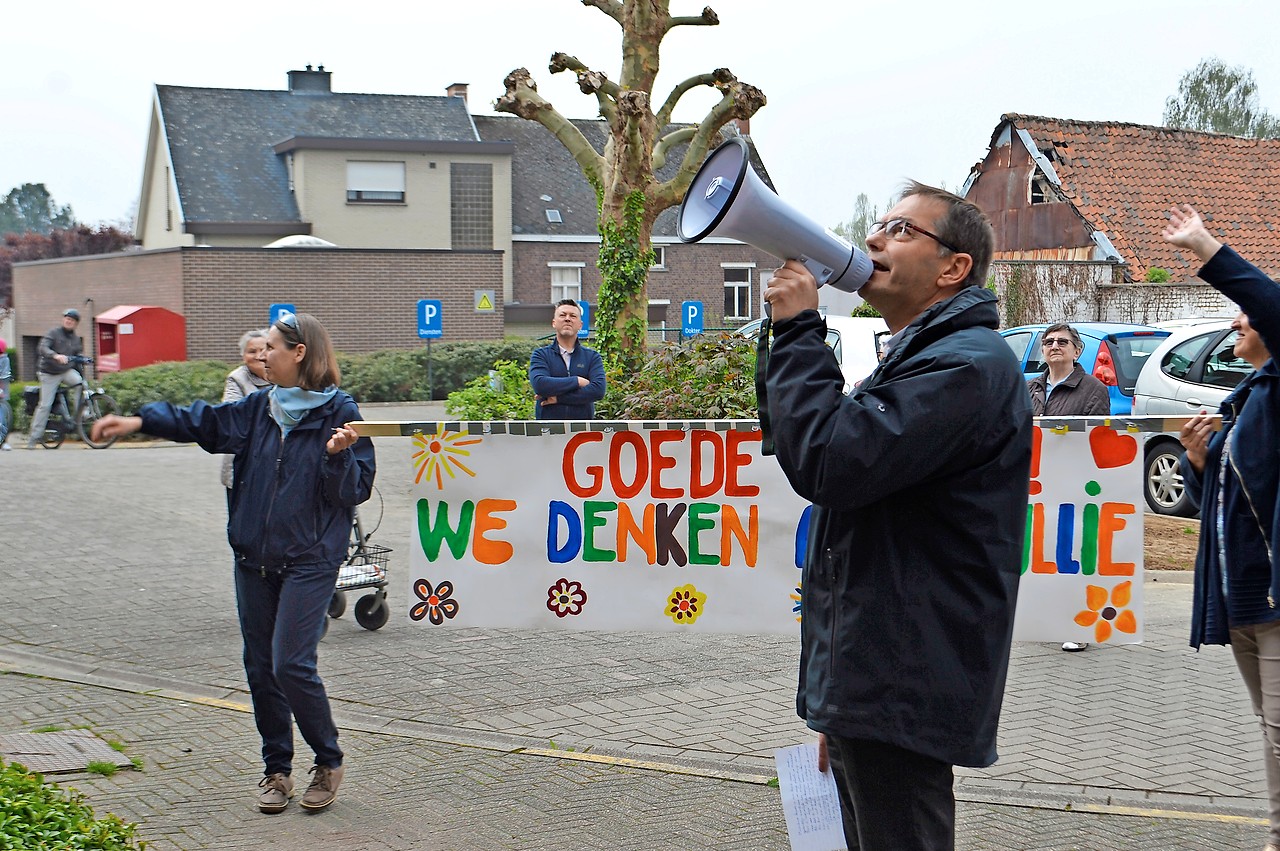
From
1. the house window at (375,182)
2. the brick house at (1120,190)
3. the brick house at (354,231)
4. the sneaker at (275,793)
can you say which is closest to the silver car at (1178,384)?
the sneaker at (275,793)

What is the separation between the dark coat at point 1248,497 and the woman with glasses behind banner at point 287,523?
3.18 m

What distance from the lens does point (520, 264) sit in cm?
4869

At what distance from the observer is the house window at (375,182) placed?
4538cm

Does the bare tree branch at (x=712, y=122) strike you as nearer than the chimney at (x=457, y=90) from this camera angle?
Yes

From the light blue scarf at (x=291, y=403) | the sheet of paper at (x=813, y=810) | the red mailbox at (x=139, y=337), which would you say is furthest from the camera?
the red mailbox at (x=139, y=337)

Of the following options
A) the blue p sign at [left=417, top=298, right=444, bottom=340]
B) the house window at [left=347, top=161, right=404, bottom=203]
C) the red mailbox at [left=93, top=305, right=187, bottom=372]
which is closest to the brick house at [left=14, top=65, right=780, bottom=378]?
the house window at [left=347, top=161, right=404, bottom=203]

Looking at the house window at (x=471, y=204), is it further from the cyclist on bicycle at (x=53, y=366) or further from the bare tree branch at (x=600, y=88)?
the bare tree branch at (x=600, y=88)

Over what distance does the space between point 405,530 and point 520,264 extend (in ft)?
121

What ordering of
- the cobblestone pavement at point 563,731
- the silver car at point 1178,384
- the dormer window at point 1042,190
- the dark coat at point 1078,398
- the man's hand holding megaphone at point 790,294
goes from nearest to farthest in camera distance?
the man's hand holding megaphone at point 790,294, the cobblestone pavement at point 563,731, the dark coat at point 1078,398, the silver car at point 1178,384, the dormer window at point 1042,190

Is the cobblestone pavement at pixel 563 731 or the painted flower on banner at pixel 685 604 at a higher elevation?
the painted flower on banner at pixel 685 604

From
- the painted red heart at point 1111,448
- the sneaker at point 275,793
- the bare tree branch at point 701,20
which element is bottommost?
the sneaker at point 275,793

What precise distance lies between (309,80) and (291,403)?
46874mm

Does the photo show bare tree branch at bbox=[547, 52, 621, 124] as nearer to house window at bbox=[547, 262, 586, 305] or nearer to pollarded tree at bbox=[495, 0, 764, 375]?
pollarded tree at bbox=[495, 0, 764, 375]

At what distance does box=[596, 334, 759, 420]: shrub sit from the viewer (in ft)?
32.3
